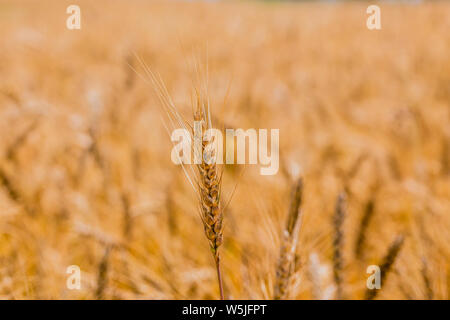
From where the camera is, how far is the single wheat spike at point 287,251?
0.51 meters

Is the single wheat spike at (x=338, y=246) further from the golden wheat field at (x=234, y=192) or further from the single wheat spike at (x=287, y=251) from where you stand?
the single wheat spike at (x=287, y=251)

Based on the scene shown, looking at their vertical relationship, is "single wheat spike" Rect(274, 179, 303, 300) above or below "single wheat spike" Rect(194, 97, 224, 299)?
below

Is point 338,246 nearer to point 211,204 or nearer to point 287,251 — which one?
point 287,251

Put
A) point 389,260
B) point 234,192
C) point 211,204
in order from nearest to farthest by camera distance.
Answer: point 211,204
point 389,260
point 234,192

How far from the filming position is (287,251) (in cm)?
51

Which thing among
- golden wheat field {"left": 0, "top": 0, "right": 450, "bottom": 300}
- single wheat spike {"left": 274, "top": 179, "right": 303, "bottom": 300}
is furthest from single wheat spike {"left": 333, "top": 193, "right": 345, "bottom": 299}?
single wheat spike {"left": 274, "top": 179, "right": 303, "bottom": 300}

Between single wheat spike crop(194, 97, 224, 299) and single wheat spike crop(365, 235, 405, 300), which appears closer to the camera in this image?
single wheat spike crop(194, 97, 224, 299)

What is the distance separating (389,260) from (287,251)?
204mm

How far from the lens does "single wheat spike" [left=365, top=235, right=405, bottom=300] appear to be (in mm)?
557

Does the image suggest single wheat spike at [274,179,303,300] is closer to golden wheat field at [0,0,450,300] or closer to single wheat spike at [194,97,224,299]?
golden wheat field at [0,0,450,300]

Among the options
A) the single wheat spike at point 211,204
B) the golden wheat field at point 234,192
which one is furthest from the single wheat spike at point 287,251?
the single wheat spike at point 211,204

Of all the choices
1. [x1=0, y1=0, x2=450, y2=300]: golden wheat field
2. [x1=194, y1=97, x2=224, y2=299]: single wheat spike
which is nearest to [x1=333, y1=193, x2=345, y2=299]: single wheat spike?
[x1=0, y1=0, x2=450, y2=300]: golden wheat field

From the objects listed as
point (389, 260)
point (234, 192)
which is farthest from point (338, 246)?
point (234, 192)

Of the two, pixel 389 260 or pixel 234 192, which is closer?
pixel 389 260
